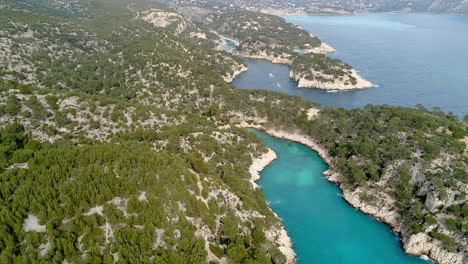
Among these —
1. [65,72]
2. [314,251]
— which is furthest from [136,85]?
[314,251]

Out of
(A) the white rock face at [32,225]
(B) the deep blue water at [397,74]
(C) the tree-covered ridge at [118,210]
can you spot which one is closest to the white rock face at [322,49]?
(B) the deep blue water at [397,74]

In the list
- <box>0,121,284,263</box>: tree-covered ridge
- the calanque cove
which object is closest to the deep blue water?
the calanque cove

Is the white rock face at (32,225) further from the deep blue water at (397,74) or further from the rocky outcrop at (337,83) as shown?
the rocky outcrop at (337,83)

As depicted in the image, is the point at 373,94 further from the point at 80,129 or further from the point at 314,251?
the point at 80,129

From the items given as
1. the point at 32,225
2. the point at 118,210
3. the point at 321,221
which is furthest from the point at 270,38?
the point at 32,225

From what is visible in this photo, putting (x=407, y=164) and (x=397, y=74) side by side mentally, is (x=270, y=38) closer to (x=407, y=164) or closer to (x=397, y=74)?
(x=397, y=74)

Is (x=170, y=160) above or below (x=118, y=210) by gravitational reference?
above

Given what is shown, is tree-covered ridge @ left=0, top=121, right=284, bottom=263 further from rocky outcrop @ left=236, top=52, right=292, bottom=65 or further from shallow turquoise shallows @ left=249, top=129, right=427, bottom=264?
rocky outcrop @ left=236, top=52, right=292, bottom=65
